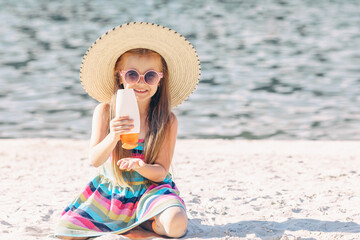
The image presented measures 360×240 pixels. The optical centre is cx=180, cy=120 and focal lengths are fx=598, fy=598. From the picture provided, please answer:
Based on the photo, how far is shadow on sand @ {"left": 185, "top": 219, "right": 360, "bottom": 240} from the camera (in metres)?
3.74

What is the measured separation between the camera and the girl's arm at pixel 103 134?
10.9 feet

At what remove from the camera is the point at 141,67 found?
3656 millimetres

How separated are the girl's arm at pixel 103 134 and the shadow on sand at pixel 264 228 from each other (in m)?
0.74

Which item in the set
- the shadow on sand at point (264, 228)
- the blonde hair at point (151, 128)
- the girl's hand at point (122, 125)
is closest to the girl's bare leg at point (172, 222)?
the shadow on sand at point (264, 228)

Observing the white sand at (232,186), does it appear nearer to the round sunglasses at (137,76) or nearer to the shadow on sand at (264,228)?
the shadow on sand at (264,228)

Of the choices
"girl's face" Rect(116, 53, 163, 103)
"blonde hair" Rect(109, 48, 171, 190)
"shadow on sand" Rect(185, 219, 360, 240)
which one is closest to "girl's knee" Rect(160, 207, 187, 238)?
"shadow on sand" Rect(185, 219, 360, 240)

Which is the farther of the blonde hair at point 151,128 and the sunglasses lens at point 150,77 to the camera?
the blonde hair at point 151,128

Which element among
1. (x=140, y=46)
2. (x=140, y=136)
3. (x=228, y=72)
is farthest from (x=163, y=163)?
(x=228, y=72)

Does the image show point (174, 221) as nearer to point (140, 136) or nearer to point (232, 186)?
point (140, 136)

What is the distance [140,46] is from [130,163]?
2.44 ft

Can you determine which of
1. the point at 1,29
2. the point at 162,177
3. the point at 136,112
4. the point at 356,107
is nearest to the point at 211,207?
the point at 162,177

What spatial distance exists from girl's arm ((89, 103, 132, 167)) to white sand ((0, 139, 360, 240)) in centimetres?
63

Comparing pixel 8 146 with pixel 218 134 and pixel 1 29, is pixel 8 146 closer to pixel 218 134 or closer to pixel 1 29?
pixel 218 134

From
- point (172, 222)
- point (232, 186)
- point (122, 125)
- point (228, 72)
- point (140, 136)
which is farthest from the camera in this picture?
point (228, 72)
